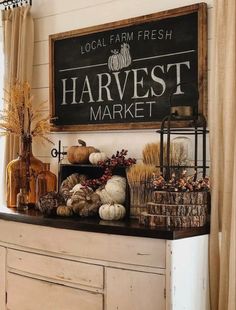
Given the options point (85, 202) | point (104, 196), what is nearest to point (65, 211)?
point (85, 202)

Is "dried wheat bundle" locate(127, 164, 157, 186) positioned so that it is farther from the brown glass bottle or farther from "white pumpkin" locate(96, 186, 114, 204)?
the brown glass bottle

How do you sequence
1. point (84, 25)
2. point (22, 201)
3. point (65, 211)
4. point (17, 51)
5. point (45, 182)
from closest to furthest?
point (65, 211) → point (22, 201) → point (45, 182) → point (84, 25) → point (17, 51)

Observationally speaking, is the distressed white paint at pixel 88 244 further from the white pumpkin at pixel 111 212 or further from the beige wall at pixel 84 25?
the beige wall at pixel 84 25

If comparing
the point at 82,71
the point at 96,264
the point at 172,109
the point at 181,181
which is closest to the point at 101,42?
the point at 82,71

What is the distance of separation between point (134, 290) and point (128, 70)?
1.26m

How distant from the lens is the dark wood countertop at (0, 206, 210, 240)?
7.02ft

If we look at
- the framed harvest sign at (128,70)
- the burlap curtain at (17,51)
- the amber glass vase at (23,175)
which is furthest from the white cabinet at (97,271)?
the burlap curtain at (17,51)

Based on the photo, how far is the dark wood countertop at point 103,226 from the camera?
2.14 metres

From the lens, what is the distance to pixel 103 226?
90.7 inches

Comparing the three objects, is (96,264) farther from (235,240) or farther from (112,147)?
(112,147)

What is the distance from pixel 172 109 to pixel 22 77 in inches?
50.3

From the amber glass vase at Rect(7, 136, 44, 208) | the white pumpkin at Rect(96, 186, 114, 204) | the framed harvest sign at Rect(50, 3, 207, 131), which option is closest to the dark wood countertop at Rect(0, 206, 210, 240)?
the white pumpkin at Rect(96, 186, 114, 204)

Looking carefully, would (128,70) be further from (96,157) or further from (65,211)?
(65,211)

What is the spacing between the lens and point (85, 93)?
123 inches
